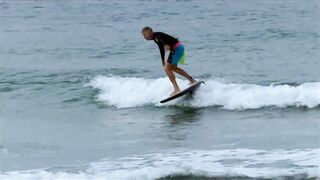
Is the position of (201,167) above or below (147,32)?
below

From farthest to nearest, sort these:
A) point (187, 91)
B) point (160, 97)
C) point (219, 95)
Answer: point (160, 97)
point (219, 95)
point (187, 91)

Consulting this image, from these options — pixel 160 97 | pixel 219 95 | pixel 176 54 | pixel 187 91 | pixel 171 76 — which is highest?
pixel 176 54

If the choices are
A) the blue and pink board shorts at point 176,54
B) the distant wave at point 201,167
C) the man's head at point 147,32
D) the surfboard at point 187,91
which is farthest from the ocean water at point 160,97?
the man's head at point 147,32

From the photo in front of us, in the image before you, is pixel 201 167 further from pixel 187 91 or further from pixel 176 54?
pixel 187 91

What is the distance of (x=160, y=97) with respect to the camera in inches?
639

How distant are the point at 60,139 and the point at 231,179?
4.08 m

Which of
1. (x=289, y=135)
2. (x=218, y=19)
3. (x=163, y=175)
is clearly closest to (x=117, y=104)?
(x=289, y=135)

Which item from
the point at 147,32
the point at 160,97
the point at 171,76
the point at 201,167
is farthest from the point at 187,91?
the point at 201,167

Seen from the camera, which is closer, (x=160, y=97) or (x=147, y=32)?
(x=147, y=32)

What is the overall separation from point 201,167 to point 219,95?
5.86 meters

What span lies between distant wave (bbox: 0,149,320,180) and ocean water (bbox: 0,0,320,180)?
2 cm

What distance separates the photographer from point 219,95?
15.6m

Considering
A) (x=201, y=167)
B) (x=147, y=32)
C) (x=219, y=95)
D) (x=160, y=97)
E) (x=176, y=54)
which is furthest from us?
(x=160, y=97)

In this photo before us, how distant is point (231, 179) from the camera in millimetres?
9250
